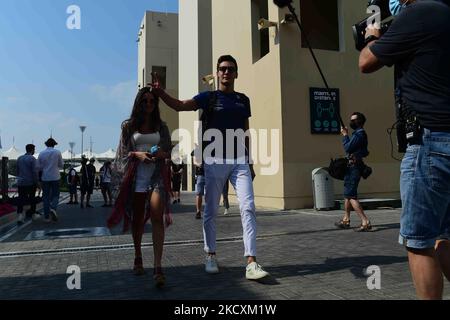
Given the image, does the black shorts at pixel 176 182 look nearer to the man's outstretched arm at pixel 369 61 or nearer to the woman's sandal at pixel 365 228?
the woman's sandal at pixel 365 228

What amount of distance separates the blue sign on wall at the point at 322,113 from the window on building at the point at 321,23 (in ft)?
8.77

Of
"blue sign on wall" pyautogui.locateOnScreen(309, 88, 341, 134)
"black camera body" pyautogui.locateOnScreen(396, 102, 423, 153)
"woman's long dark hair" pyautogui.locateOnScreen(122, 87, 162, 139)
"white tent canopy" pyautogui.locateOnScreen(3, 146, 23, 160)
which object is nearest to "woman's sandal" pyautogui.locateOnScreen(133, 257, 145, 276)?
"woman's long dark hair" pyautogui.locateOnScreen(122, 87, 162, 139)

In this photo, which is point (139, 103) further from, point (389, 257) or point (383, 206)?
point (383, 206)

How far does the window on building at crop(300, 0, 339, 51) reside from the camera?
1370cm

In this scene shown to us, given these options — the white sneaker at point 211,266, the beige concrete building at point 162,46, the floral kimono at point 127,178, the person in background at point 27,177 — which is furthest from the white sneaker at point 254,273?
the beige concrete building at point 162,46

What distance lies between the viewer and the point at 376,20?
268 centimetres

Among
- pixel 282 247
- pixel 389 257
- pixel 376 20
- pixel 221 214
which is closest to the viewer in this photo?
pixel 376 20

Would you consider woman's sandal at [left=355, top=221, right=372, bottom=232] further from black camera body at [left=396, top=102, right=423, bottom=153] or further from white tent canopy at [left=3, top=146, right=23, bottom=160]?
white tent canopy at [left=3, top=146, right=23, bottom=160]

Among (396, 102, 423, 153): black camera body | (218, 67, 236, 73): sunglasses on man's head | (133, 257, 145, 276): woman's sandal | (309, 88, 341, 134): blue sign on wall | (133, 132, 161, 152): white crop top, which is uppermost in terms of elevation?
(309, 88, 341, 134): blue sign on wall

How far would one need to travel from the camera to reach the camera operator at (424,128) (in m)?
2.19

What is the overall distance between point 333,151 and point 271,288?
855cm

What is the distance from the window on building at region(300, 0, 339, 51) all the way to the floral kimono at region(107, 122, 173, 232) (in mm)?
10527

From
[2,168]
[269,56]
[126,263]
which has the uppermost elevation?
[269,56]
